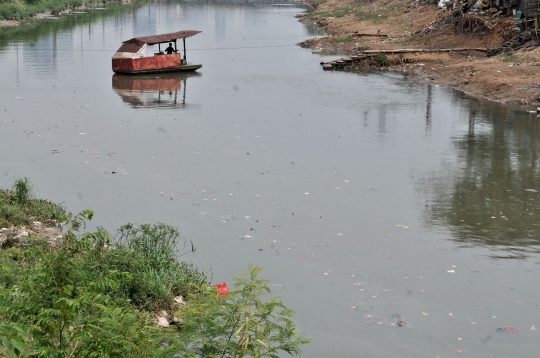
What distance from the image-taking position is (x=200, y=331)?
541 cm

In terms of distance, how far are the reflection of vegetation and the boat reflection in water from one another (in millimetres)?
11559

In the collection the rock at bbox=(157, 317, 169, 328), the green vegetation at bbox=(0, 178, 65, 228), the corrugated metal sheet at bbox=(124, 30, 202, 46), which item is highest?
the corrugated metal sheet at bbox=(124, 30, 202, 46)

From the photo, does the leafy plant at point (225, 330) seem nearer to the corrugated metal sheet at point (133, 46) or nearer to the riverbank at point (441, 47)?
the riverbank at point (441, 47)

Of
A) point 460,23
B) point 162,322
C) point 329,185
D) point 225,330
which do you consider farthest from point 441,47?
point 225,330

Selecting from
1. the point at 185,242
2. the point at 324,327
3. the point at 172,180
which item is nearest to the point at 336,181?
the point at 172,180

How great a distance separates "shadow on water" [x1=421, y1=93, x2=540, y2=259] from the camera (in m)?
10.9

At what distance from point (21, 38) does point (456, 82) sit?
24.5 m

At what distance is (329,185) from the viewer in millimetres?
13422

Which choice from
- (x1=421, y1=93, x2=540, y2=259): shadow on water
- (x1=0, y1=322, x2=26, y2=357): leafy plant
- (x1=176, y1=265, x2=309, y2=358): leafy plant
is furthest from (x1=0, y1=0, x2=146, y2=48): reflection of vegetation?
(x1=0, y1=322, x2=26, y2=357): leafy plant

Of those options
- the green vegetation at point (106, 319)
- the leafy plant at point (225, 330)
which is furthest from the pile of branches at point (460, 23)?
the leafy plant at point (225, 330)

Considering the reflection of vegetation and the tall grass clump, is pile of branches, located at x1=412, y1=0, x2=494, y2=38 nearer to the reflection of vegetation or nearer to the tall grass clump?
the reflection of vegetation

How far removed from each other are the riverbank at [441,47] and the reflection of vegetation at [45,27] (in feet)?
50.5

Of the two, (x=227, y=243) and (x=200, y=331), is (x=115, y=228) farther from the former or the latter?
(x=200, y=331)

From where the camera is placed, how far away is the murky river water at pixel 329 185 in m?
8.73
